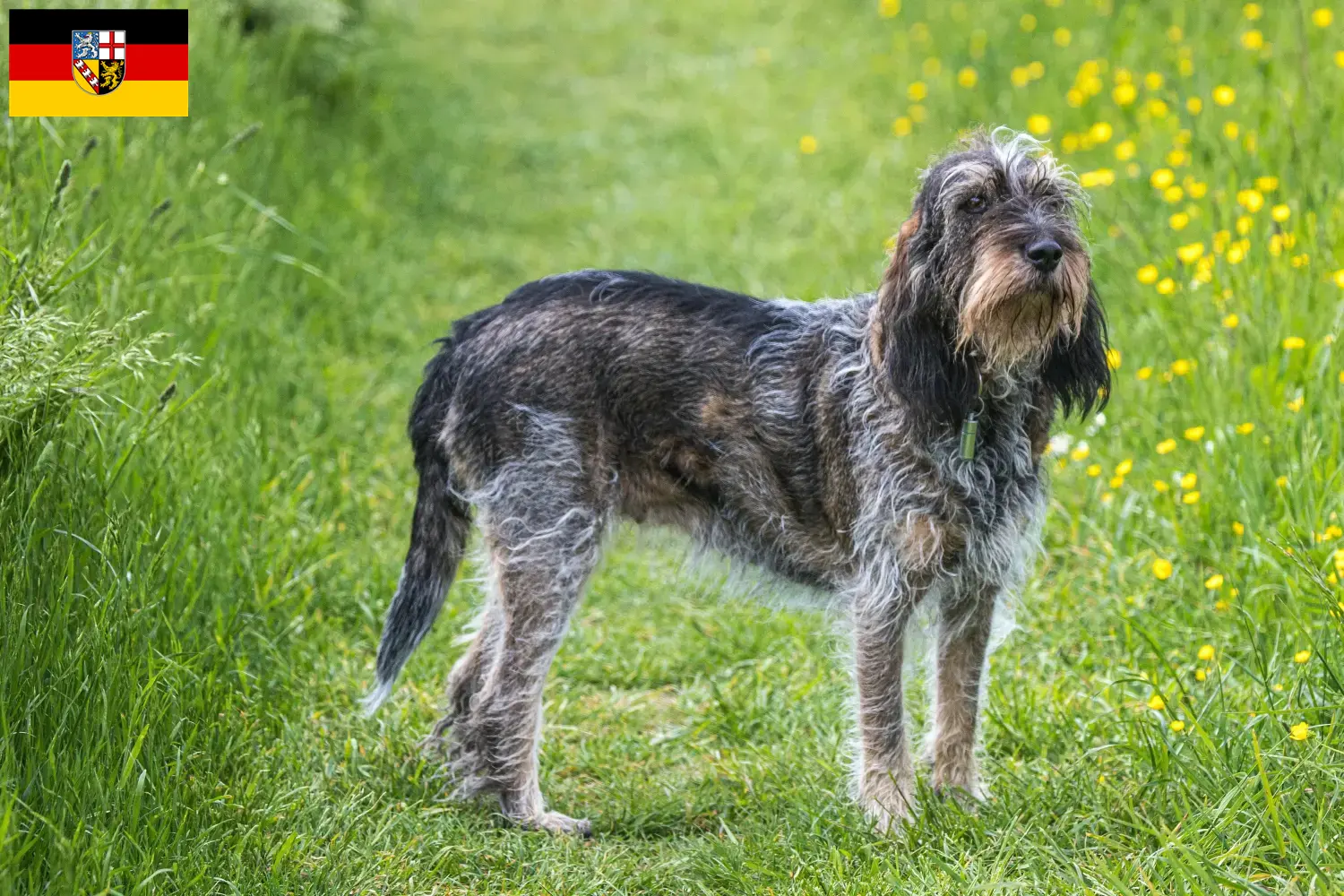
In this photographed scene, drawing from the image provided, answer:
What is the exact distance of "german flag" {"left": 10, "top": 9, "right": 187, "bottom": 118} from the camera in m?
5.68

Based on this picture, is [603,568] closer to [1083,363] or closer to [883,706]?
[883,706]

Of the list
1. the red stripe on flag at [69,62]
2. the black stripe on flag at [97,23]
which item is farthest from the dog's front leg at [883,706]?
the black stripe on flag at [97,23]

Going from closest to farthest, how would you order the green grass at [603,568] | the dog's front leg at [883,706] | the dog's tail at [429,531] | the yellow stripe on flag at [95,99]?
1. the green grass at [603,568]
2. the dog's front leg at [883,706]
3. the dog's tail at [429,531]
4. the yellow stripe on flag at [95,99]

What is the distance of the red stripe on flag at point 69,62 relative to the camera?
18.7 feet

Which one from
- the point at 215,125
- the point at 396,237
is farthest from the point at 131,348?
the point at 396,237

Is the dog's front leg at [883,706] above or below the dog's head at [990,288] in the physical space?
below

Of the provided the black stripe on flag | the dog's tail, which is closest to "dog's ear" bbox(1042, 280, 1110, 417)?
the dog's tail

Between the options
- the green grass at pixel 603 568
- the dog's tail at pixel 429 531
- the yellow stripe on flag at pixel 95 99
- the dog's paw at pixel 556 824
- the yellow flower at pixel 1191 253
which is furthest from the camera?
the yellow flower at pixel 1191 253

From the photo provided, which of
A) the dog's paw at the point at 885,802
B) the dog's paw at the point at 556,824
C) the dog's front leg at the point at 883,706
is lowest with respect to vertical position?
the dog's paw at the point at 556,824

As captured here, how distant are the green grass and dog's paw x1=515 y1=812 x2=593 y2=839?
3.4 inches

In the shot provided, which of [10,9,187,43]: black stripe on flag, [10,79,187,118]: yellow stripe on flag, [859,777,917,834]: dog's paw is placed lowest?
[859,777,917,834]: dog's paw

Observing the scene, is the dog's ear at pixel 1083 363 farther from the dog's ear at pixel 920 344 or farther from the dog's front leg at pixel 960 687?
the dog's front leg at pixel 960 687

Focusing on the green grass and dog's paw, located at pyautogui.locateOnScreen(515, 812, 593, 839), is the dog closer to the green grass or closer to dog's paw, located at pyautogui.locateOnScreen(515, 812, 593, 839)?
dog's paw, located at pyautogui.locateOnScreen(515, 812, 593, 839)

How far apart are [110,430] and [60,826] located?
1526mm
